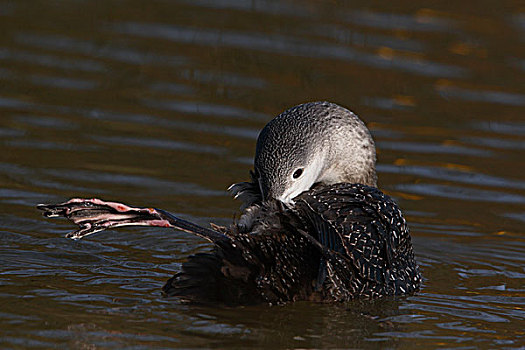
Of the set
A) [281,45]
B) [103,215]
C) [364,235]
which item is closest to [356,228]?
[364,235]

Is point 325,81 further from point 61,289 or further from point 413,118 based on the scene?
point 61,289

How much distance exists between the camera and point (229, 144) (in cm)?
1000

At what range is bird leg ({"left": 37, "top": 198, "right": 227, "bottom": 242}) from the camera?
20.0 feet

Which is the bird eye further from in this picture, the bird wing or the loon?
the bird wing

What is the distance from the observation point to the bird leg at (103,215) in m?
6.09

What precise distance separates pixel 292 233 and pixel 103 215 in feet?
3.35

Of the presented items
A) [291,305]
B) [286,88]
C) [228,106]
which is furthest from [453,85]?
[291,305]

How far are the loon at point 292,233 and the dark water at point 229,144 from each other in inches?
5.6

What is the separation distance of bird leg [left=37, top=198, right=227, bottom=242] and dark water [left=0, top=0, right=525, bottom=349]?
43 cm

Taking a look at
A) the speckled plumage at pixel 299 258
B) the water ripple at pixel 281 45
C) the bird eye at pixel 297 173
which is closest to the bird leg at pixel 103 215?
the speckled plumage at pixel 299 258

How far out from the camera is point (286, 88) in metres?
11.4

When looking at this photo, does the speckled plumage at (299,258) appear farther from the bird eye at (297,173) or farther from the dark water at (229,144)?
the bird eye at (297,173)

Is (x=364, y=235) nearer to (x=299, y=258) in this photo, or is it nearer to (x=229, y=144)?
(x=299, y=258)

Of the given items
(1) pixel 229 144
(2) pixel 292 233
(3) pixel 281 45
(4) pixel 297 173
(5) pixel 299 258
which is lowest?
(1) pixel 229 144
